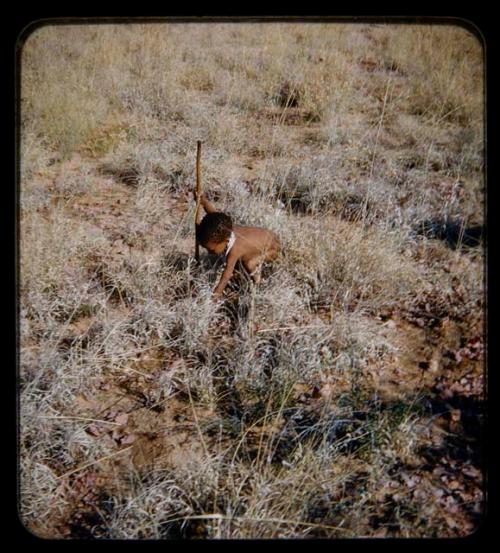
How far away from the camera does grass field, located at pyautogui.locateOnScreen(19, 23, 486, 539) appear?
83.4 inches

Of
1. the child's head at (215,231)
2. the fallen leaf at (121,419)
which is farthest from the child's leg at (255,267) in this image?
the fallen leaf at (121,419)

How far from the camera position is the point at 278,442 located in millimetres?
2289

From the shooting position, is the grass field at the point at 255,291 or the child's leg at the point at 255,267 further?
the child's leg at the point at 255,267

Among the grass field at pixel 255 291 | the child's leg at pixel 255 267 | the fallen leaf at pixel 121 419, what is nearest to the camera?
the grass field at pixel 255 291

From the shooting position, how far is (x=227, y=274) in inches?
111

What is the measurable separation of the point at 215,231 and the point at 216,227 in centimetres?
2

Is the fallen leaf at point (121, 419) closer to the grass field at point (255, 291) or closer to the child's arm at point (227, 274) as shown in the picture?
the grass field at point (255, 291)

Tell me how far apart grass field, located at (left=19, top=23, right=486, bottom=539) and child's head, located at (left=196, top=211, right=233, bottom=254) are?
7.9 inches

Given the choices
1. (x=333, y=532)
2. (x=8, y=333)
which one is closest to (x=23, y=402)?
(x=8, y=333)

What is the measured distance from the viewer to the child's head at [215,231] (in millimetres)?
2779

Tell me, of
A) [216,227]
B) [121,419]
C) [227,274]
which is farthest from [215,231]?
[121,419]

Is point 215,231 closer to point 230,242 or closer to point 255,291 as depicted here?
point 230,242

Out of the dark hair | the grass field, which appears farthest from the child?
the grass field
